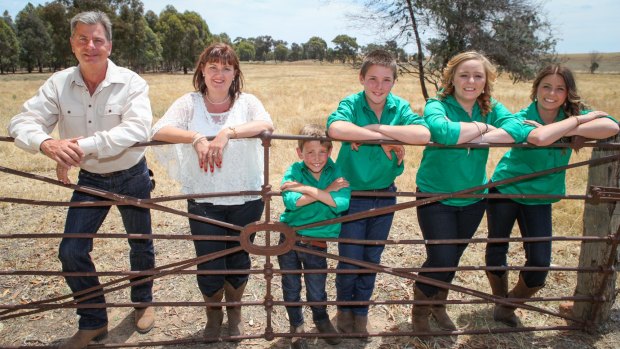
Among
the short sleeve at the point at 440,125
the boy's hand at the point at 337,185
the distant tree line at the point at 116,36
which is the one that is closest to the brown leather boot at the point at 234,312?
the boy's hand at the point at 337,185

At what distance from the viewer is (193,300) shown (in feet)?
13.5

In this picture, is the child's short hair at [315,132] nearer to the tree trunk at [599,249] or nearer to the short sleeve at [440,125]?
the short sleeve at [440,125]

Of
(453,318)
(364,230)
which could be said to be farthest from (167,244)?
(453,318)

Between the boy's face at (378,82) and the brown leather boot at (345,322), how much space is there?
1.63 meters

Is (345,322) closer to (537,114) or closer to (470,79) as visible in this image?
(470,79)

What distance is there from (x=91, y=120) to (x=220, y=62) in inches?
38.8

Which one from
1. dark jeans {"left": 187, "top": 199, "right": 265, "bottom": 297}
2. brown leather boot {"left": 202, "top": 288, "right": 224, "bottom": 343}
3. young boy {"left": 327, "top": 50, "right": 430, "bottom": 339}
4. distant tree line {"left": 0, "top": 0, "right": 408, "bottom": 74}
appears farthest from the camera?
distant tree line {"left": 0, "top": 0, "right": 408, "bottom": 74}

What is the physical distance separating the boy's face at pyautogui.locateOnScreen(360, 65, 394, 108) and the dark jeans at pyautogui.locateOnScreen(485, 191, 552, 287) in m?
1.29

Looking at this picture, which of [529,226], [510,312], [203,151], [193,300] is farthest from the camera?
[193,300]

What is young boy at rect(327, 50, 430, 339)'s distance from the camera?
2.69 m

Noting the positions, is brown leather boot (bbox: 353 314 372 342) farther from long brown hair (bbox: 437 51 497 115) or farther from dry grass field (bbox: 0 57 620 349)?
long brown hair (bbox: 437 51 497 115)

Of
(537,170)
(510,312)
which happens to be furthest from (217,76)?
(510,312)

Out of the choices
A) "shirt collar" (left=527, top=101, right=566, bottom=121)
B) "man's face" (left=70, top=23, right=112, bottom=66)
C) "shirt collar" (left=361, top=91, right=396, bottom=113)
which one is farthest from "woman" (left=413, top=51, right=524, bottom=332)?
"man's face" (left=70, top=23, right=112, bottom=66)

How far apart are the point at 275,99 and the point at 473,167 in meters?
20.0
